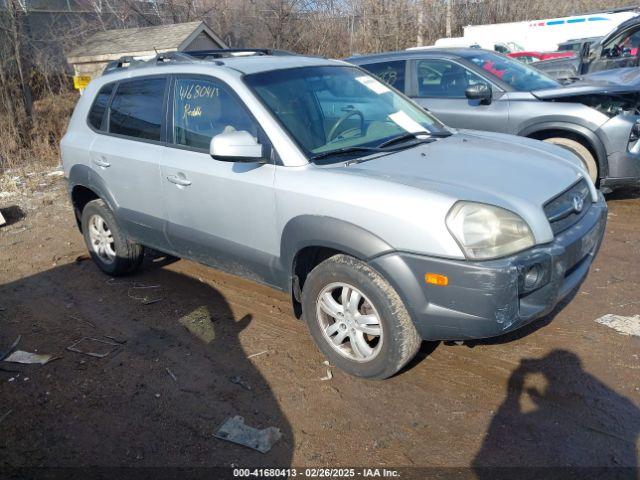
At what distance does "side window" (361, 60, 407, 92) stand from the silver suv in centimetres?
276

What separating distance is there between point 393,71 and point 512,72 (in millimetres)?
1463

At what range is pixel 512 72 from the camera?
671cm

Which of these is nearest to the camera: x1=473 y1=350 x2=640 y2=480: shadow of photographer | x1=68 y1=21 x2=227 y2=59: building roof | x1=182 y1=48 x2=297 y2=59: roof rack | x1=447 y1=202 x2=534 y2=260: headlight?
x1=473 y1=350 x2=640 y2=480: shadow of photographer

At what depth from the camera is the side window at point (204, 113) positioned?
12.2 feet

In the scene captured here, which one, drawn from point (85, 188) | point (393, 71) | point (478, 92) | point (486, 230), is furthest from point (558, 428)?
point (393, 71)

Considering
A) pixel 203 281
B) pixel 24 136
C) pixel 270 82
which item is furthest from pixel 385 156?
pixel 24 136

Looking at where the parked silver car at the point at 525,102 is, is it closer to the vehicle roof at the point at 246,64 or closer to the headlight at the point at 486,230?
the vehicle roof at the point at 246,64

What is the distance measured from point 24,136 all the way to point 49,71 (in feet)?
12.2

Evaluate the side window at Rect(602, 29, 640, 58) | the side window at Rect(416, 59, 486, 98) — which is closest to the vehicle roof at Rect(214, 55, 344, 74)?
the side window at Rect(416, 59, 486, 98)

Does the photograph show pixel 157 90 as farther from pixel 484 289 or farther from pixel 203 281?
pixel 484 289

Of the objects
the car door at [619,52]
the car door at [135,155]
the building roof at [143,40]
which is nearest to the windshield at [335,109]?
the car door at [135,155]

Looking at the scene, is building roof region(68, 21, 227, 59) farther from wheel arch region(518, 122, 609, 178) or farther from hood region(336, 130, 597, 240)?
hood region(336, 130, 597, 240)

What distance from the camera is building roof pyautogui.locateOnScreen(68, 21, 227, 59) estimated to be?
41.7ft

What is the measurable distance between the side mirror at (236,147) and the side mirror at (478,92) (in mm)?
3634
